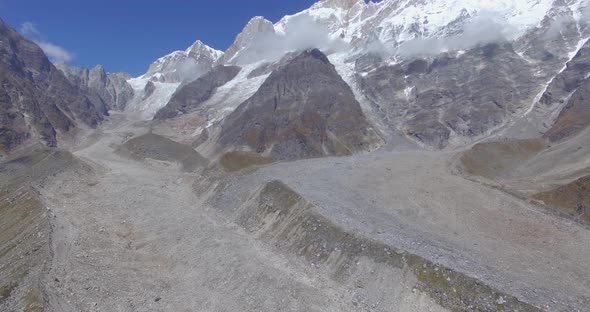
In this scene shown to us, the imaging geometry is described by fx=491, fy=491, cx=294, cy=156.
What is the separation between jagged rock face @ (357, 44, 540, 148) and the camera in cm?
14762

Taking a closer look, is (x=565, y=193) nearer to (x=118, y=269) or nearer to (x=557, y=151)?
(x=557, y=151)

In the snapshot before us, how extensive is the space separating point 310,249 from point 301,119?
87.3 meters

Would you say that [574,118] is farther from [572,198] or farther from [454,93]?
[572,198]

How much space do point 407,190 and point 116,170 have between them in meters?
57.3

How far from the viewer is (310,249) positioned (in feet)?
134

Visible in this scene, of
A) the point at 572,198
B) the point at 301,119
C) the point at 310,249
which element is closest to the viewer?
the point at 310,249

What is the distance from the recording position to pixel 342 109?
5556 inches

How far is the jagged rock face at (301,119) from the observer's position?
11405 centimetres

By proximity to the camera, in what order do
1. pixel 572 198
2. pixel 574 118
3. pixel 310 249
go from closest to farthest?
pixel 310 249
pixel 572 198
pixel 574 118

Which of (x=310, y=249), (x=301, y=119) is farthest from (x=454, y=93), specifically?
(x=310, y=249)

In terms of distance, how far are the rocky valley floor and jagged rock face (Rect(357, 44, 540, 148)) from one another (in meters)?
84.5

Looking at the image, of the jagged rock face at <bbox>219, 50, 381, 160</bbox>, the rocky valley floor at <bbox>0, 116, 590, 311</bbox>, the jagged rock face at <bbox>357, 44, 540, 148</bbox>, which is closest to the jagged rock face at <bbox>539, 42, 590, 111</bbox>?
the jagged rock face at <bbox>357, 44, 540, 148</bbox>

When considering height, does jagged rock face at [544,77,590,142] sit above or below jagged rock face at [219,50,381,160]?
below

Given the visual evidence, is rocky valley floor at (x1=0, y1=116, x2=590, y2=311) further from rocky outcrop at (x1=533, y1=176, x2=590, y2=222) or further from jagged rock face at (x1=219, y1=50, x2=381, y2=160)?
jagged rock face at (x1=219, y1=50, x2=381, y2=160)
